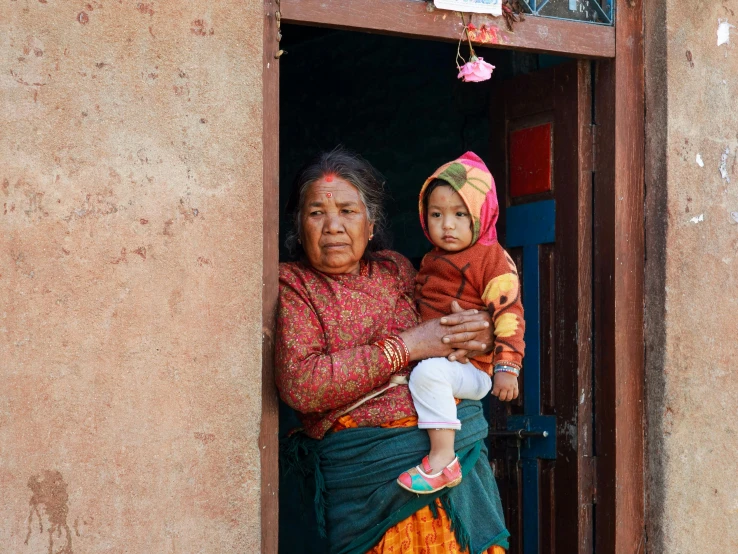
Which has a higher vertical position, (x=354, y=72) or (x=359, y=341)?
(x=354, y=72)

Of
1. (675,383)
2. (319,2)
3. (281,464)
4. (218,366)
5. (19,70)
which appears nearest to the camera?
(19,70)

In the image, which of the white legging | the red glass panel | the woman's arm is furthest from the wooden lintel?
Result: the white legging

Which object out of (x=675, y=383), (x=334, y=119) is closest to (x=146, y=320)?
(x=675, y=383)

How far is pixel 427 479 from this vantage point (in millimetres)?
3213

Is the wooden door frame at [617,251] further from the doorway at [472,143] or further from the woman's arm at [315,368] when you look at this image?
the woman's arm at [315,368]

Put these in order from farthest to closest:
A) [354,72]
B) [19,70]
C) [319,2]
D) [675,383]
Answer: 1. [354,72]
2. [675,383]
3. [319,2]
4. [19,70]

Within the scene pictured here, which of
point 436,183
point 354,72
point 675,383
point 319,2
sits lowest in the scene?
point 675,383

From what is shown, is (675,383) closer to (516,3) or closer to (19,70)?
(516,3)

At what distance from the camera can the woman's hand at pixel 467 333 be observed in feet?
10.9

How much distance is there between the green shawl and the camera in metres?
3.29

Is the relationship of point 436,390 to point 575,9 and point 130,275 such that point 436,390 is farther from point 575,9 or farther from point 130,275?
point 575,9

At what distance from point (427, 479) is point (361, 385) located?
0.35m

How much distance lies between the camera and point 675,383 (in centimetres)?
388

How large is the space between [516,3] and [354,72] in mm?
2476
